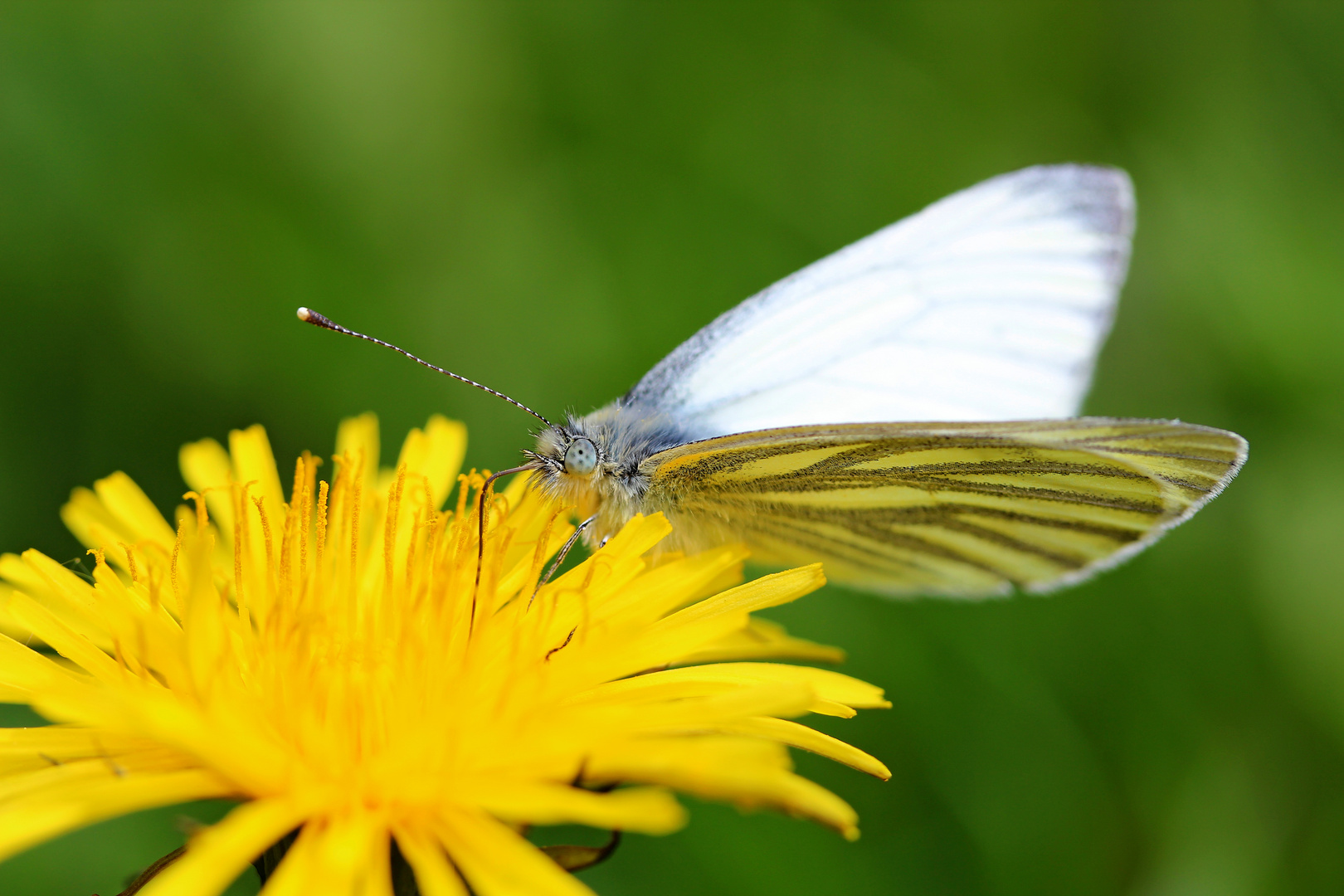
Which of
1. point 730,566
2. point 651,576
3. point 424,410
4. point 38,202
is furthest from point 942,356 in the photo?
point 38,202

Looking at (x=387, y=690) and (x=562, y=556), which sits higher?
(x=562, y=556)

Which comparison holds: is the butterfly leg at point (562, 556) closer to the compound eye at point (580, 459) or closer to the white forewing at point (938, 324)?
the compound eye at point (580, 459)

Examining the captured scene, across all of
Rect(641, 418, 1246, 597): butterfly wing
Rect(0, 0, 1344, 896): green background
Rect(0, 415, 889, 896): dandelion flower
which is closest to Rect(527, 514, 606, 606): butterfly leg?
Rect(0, 415, 889, 896): dandelion flower

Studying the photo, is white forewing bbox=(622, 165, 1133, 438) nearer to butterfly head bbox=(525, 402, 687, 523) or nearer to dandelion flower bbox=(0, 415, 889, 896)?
butterfly head bbox=(525, 402, 687, 523)

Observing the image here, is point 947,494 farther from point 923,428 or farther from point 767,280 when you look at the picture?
point 767,280

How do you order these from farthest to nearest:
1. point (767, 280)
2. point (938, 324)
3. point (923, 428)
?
1. point (767, 280)
2. point (938, 324)
3. point (923, 428)

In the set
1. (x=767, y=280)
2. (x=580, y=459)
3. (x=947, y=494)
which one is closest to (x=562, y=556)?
(x=580, y=459)

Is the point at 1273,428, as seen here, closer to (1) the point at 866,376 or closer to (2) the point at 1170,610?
(2) the point at 1170,610
